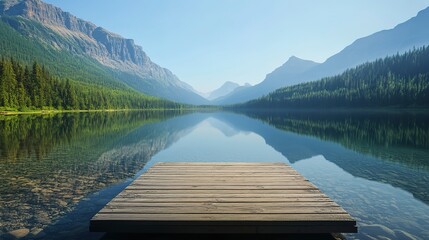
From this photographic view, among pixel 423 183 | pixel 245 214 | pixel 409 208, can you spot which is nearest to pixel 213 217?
pixel 245 214

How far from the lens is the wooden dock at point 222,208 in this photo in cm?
835

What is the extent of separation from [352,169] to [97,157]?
2317 cm

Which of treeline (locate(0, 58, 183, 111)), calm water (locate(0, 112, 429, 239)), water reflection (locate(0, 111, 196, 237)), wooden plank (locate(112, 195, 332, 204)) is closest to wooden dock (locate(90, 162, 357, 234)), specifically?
wooden plank (locate(112, 195, 332, 204))

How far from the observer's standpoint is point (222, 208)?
9.20 meters

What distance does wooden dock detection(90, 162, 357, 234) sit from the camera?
27.4ft


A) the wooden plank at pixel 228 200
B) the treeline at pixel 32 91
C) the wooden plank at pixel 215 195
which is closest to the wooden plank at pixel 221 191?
the wooden plank at pixel 215 195

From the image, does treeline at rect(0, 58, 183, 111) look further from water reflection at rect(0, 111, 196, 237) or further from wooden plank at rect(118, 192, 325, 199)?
wooden plank at rect(118, 192, 325, 199)

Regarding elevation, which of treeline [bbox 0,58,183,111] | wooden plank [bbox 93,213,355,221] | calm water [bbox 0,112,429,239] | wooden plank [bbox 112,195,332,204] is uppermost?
treeline [bbox 0,58,183,111]

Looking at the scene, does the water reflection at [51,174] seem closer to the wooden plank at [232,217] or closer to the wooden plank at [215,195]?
the wooden plank at [215,195]

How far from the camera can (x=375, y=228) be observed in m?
Result: 11.1

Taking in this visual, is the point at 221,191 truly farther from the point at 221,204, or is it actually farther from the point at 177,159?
the point at 177,159

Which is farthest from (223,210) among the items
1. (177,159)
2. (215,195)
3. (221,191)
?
(177,159)

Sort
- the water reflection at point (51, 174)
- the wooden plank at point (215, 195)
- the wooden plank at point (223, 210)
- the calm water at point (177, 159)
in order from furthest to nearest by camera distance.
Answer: the water reflection at point (51, 174) → the calm water at point (177, 159) → the wooden plank at point (215, 195) → the wooden plank at point (223, 210)

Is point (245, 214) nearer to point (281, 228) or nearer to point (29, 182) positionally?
point (281, 228)
